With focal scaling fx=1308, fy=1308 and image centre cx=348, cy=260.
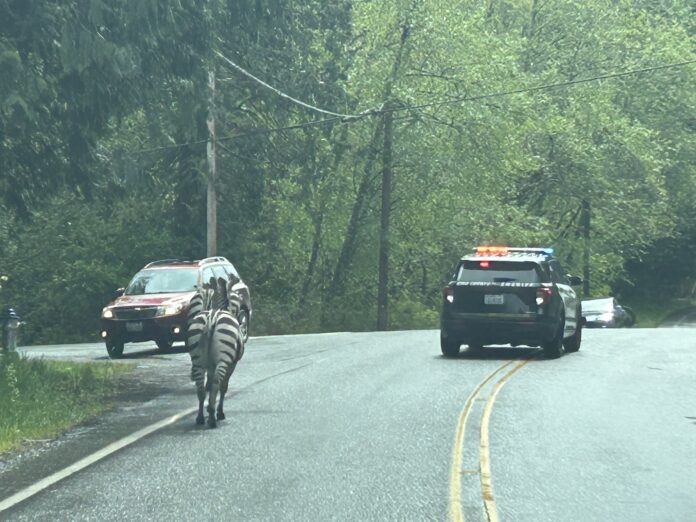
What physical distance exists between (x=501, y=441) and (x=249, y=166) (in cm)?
3097

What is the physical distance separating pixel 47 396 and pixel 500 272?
9.41 metres

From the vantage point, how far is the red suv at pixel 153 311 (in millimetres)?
24656

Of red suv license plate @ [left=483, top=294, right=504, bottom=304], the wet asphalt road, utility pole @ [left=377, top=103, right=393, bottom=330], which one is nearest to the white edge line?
the wet asphalt road

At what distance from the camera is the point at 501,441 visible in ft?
41.6

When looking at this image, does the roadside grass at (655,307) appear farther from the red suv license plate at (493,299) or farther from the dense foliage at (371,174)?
the red suv license plate at (493,299)

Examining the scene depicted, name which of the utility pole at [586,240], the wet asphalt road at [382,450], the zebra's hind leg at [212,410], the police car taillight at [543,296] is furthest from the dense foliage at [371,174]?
the zebra's hind leg at [212,410]

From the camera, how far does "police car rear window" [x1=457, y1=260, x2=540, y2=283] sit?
74.5ft

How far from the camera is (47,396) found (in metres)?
16.1

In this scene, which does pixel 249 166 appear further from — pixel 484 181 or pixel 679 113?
pixel 679 113

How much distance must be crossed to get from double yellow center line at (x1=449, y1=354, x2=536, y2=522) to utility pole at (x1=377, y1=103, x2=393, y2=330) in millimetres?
25275

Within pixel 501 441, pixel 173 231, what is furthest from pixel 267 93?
pixel 501 441

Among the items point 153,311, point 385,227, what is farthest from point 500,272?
point 385,227

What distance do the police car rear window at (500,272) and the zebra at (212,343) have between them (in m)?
9.45

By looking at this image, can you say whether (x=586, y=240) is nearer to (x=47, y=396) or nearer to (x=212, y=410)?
(x=47, y=396)
